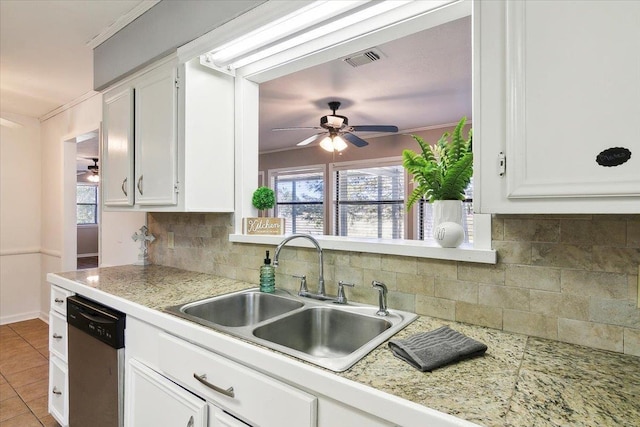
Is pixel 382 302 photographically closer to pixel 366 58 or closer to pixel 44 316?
pixel 366 58

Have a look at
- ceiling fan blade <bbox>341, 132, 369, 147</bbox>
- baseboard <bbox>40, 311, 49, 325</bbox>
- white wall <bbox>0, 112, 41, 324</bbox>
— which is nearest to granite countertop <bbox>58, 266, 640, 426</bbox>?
ceiling fan blade <bbox>341, 132, 369, 147</bbox>

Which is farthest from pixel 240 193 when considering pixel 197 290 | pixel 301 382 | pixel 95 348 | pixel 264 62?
pixel 301 382

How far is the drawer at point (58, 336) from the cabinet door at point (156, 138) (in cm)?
81

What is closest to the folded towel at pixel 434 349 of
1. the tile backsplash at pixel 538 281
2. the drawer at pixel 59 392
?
the tile backsplash at pixel 538 281

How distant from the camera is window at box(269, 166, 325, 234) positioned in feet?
20.6

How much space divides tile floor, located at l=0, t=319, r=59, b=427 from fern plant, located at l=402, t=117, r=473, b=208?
266 centimetres

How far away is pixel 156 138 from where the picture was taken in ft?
6.56

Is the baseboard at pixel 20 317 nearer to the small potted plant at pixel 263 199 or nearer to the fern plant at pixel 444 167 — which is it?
the small potted plant at pixel 263 199

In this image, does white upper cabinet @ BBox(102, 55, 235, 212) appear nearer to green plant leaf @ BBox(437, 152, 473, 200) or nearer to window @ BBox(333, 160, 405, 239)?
green plant leaf @ BBox(437, 152, 473, 200)

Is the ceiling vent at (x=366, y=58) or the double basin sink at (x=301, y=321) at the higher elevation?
the ceiling vent at (x=366, y=58)

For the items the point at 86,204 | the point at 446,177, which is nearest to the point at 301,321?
the point at 446,177

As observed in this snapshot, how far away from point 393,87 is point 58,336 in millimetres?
3385

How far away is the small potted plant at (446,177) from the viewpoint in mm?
1274

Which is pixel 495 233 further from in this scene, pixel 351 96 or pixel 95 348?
pixel 351 96
